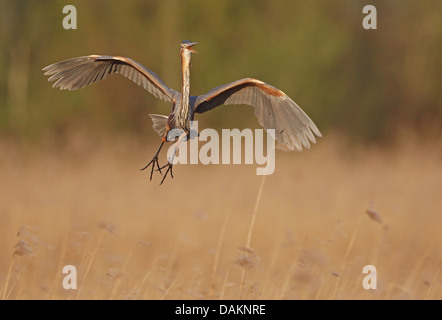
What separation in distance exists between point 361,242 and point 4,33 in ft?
19.1

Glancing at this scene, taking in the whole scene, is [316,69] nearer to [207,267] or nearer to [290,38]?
[290,38]

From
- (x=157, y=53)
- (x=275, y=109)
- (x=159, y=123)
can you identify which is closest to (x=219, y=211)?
(x=275, y=109)

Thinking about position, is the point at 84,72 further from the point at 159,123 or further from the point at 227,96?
the point at 227,96

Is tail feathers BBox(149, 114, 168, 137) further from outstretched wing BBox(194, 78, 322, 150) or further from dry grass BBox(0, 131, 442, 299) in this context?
dry grass BBox(0, 131, 442, 299)

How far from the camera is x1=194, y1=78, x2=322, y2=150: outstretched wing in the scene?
3.04 meters

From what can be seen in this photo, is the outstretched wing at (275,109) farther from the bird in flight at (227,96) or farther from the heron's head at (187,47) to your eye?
the heron's head at (187,47)

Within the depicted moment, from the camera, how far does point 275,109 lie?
10.4 ft

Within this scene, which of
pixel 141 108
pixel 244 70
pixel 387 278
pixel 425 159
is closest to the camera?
pixel 387 278

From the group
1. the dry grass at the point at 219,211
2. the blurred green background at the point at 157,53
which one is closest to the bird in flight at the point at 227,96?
the dry grass at the point at 219,211

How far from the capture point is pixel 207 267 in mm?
5723

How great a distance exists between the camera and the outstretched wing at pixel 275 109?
9.96ft

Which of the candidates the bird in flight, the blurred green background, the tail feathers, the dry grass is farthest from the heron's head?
the blurred green background
